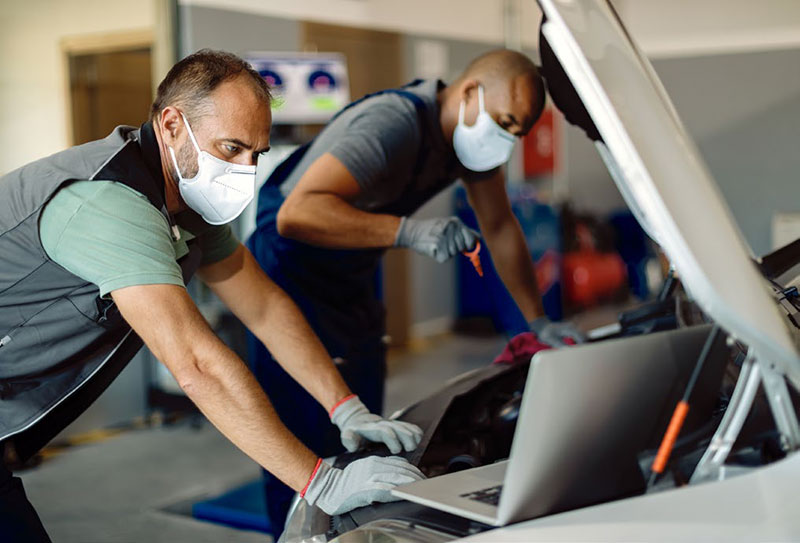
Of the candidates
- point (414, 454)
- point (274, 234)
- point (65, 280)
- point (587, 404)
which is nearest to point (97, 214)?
point (65, 280)

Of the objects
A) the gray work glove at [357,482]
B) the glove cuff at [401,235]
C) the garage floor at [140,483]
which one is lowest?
the garage floor at [140,483]

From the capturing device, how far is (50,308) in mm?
1476

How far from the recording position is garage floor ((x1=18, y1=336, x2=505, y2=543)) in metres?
3.11

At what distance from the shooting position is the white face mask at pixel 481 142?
7.56 ft

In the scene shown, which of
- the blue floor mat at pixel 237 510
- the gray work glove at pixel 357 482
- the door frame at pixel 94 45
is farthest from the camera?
the door frame at pixel 94 45

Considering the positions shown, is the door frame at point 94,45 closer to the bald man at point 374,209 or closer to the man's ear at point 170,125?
the bald man at point 374,209

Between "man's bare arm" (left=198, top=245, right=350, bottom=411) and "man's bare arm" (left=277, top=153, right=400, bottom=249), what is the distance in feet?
0.90

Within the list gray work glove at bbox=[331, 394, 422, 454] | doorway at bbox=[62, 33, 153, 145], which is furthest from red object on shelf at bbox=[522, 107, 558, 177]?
gray work glove at bbox=[331, 394, 422, 454]

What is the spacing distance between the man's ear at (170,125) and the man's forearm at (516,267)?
123cm

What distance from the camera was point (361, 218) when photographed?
210cm

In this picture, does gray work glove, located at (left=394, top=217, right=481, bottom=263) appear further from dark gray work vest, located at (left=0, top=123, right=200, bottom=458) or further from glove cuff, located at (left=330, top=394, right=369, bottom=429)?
dark gray work vest, located at (left=0, top=123, right=200, bottom=458)

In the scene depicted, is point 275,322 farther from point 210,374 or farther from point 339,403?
point 210,374

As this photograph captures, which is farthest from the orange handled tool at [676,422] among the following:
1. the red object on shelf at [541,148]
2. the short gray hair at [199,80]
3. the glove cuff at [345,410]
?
the red object on shelf at [541,148]

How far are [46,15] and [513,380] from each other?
3258mm
